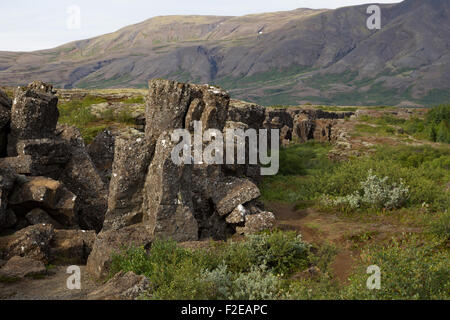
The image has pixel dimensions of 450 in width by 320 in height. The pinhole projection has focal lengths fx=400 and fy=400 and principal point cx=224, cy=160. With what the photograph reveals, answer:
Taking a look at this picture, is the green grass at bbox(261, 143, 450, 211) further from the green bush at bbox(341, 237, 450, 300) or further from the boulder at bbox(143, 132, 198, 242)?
the green bush at bbox(341, 237, 450, 300)

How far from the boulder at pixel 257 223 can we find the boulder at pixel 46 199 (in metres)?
5.66

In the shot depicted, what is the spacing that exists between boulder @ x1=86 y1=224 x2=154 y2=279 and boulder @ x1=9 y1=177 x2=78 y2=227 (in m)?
2.96

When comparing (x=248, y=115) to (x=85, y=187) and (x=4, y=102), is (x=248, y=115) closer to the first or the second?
(x=85, y=187)

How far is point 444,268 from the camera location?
789 centimetres

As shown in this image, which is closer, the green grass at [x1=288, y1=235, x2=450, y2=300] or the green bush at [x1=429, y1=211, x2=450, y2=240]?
the green grass at [x1=288, y1=235, x2=450, y2=300]

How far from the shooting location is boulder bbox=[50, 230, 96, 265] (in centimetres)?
1109

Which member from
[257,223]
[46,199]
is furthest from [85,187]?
[257,223]

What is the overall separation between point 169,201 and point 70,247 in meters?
3.10

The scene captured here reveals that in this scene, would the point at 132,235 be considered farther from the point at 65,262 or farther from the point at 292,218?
the point at 292,218

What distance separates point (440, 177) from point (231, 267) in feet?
56.5

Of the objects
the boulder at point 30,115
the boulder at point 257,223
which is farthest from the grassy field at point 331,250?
the boulder at point 30,115

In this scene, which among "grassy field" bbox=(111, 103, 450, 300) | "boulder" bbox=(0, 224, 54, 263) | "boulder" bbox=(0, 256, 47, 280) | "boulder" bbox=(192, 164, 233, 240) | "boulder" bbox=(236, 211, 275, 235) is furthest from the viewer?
"boulder" bbox=(192, 164, 233, 240)

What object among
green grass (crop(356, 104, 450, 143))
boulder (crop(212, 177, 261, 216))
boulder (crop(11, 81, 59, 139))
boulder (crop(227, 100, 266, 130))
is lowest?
green grass (crop(356, 104, 450, 143))

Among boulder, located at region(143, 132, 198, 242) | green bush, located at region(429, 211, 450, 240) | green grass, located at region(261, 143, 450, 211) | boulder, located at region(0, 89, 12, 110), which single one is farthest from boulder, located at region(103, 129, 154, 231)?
green bush, located at region(429, 211, 450, 240)
